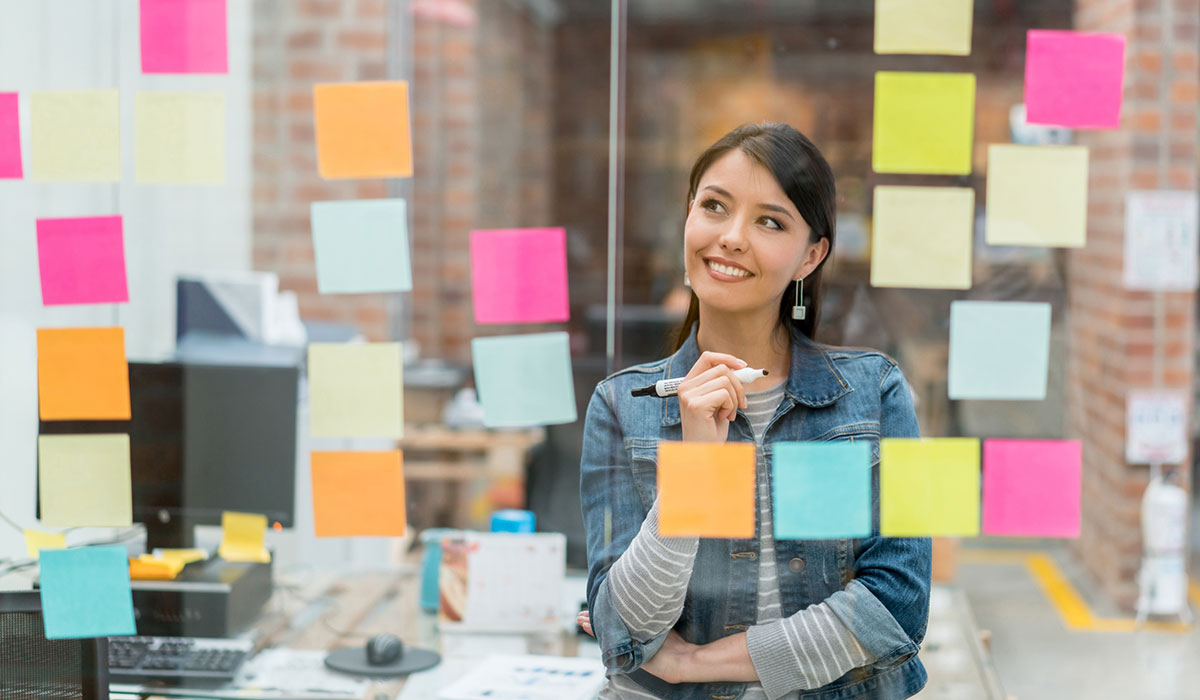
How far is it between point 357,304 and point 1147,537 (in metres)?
2.65

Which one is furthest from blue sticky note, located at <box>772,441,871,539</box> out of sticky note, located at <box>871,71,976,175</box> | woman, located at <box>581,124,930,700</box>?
sticky note, located at <box>871,71,976,175</box>

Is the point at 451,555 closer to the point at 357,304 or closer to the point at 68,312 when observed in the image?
the point at 68,312

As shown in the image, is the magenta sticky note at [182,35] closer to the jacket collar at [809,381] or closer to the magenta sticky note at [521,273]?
the magenta sticky note at [521,273]

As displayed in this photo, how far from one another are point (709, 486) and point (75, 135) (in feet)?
3.50

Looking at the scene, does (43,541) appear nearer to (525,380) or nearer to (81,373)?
(81,373)

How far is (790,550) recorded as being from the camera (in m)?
1.30

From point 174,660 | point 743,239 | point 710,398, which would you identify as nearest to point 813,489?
point 710,398

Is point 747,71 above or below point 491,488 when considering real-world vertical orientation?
above

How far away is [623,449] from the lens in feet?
4.32

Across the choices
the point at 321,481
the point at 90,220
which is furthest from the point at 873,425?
the point at 90,220

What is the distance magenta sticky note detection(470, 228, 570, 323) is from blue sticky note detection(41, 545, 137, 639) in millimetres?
635

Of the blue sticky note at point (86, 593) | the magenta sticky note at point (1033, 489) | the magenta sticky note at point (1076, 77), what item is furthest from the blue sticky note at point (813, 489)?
the blue sticky note at point (86, 593)

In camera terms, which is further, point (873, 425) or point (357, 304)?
point (357, 304)

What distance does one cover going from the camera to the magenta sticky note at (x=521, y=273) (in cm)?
164
